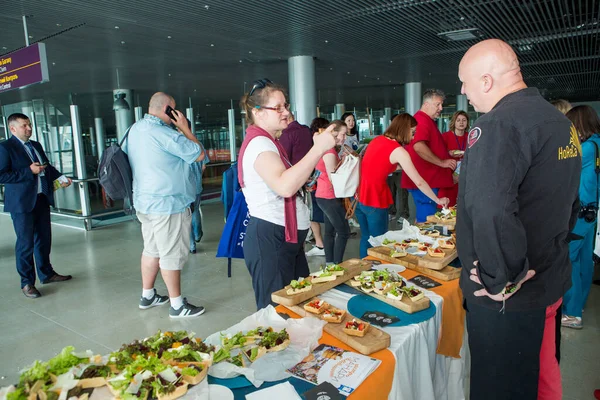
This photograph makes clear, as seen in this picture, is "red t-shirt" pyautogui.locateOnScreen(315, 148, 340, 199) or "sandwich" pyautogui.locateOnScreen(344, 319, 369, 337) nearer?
"sandwich" pyautogui.locateOnScreen(344, 319, 369, 337)

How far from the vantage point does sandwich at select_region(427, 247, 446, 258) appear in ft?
6.97

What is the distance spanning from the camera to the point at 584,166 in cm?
267

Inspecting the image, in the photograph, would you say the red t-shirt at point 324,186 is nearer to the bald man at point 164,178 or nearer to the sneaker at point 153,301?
the bald man at point 164,178

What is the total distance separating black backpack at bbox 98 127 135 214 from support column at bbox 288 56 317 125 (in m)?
4.61

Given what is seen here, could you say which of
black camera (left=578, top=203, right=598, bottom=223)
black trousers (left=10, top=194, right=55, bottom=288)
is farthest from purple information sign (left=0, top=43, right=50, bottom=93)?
black camera (left=578, top=203, right=598, bottom=223)

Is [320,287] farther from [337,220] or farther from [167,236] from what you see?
[337,220]

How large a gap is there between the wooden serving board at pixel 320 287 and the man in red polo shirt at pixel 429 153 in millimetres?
1740

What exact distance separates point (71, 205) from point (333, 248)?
8.10 m

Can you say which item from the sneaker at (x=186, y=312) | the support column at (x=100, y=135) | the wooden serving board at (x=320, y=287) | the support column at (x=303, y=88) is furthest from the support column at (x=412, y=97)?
the wooden serving board at (x=320, y=287)

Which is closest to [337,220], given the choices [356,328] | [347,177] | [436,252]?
[347,177]

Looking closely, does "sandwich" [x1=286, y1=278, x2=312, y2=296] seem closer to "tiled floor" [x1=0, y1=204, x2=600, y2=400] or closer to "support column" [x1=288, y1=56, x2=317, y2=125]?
"tiled floor" [x1=0, y1=204, x2=600, y2=400]

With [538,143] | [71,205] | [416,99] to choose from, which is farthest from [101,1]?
[416,99]

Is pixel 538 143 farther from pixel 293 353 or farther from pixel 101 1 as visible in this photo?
pixel 101 1

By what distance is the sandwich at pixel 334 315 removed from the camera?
151cm
